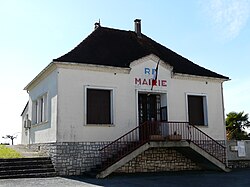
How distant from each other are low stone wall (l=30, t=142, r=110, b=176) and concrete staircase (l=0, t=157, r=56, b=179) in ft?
1.14

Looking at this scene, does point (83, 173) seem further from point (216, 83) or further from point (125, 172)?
point (216, 83)

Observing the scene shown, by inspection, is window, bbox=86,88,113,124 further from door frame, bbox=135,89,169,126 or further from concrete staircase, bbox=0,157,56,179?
concrete staircase, bbox=0,157,56,179

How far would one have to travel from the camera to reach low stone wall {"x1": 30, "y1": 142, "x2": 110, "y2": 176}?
13.7 meters

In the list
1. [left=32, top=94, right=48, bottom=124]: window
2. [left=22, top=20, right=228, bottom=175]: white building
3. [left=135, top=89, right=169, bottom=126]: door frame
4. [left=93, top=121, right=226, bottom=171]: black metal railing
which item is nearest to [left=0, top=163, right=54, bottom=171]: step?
[left=22, top=20, right=228, bottom=175]: white building

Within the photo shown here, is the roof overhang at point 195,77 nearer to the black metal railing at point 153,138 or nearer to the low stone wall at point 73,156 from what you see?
Result: the black metal railing at point 153,138

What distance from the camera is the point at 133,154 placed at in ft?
44.7

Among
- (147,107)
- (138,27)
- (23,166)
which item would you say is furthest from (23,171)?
(138,27)

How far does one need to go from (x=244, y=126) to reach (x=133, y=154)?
2011 cm

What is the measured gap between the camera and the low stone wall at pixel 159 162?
49.7ft

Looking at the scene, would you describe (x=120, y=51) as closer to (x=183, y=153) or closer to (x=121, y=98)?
(x=121, y=98)

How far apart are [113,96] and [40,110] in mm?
5159

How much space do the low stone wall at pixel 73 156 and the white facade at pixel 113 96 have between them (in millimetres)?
269

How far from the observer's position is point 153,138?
14.2 metres

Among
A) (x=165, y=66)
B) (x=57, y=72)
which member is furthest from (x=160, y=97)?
(x=57, y=72)
